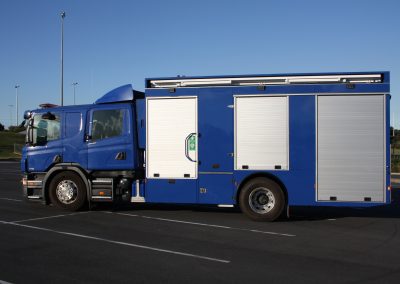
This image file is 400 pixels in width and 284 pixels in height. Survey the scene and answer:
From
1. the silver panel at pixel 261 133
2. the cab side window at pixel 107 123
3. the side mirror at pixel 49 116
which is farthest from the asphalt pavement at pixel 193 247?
the side mirror at pixel 49 116

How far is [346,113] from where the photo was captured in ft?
34.3

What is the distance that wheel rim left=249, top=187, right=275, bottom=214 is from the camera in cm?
1074

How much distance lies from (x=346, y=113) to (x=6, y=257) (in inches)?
295

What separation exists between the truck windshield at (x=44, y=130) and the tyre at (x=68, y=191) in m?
1.08

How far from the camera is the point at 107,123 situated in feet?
39.3

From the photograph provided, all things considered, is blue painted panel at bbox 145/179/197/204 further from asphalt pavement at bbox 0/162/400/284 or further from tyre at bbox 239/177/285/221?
tyre at bbox 239/177/285/221

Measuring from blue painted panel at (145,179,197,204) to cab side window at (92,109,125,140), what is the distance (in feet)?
5.33

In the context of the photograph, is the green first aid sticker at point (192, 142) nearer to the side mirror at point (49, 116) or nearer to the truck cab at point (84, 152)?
the truck cab at point (84, 152)

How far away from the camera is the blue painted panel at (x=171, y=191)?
1112cm

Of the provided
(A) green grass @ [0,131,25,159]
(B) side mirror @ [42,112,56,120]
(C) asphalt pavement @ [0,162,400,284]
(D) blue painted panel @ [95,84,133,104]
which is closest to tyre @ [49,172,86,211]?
(C) asphalt pavement @ [0,162,400,284]

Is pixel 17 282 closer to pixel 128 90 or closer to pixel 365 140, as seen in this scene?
pixel 128 90

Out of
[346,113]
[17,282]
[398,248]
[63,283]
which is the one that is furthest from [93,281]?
[346,113]

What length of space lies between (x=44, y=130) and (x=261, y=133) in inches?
230

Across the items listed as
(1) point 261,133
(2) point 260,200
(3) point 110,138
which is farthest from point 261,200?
(3) point 110,138
